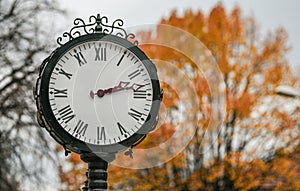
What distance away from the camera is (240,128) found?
898 inches

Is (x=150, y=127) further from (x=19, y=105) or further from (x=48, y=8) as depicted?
(x=48, y=8)

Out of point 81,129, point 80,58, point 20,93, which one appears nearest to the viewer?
point 81,129

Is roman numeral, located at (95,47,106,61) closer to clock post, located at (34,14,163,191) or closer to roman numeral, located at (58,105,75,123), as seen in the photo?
clock post, located at (34,14,163,191)

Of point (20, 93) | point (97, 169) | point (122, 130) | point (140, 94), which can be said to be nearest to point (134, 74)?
point (140, 94)

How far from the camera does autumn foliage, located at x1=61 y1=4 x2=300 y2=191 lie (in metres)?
22.1

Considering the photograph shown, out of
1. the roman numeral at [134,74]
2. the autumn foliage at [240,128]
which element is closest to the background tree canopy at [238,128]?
the autumn foliage at [240,128]

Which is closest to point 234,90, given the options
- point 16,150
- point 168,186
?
point 168,186

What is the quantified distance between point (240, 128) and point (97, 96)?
61.3ft

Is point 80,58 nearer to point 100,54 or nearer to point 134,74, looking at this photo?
point 100,54

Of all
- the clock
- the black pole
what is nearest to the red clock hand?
the clock

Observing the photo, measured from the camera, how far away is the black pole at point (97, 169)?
14.1ft

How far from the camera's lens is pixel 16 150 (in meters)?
17.0

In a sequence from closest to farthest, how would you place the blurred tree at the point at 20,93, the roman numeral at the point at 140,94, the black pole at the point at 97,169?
1. the black pole at the point at 97,169
2. the roman numeral at the point at 140,94
3. the blurred tree at the point at 20,93

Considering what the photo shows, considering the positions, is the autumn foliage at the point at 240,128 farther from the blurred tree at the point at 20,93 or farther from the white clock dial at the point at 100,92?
the white clock dial at the point at 100,92
